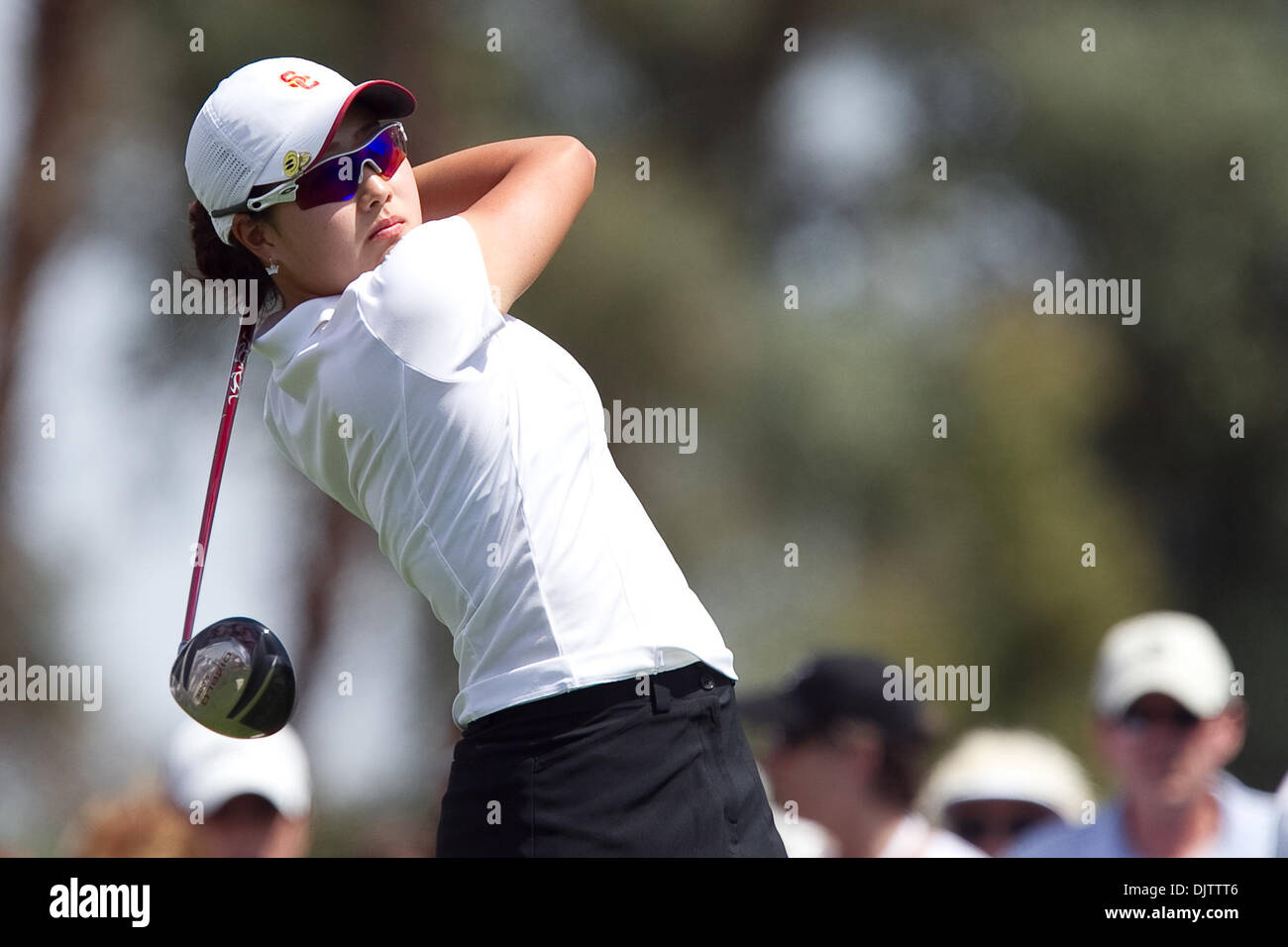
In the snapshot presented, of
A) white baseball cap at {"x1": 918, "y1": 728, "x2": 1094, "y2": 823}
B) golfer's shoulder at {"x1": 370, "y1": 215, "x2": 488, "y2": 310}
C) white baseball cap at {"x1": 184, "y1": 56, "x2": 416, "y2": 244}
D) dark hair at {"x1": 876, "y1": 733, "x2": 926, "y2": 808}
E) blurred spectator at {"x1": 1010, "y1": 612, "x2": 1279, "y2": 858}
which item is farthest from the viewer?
white baseball cap at {"x1": 918, "y1": 728, "x2": 1094, "y2": 823}

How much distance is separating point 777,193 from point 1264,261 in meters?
2.58

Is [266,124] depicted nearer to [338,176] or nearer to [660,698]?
[338,176]

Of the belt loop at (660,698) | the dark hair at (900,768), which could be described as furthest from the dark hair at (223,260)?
the dark hair at (900,768)

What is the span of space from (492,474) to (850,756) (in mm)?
1568

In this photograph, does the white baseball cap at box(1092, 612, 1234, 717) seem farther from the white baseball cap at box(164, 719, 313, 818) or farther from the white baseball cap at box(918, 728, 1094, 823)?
the white baseball cap at box(164, 719, 313, 818)

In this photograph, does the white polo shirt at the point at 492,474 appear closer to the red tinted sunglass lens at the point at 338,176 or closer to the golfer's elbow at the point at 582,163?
the red tinted sunglass lens at the point at 338,176

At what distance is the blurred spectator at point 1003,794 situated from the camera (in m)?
3.96

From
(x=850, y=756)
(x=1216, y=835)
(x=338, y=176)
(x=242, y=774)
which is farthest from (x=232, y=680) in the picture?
(x=1216, y=835)

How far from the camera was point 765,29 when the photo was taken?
9.07 m

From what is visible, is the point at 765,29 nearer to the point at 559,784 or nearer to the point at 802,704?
the point at 802,704

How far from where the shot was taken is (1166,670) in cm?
389

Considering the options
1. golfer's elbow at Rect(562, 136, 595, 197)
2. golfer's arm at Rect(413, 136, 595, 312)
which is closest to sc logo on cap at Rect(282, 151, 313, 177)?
golfer's arm at Rect(413, 136, 595, 312)

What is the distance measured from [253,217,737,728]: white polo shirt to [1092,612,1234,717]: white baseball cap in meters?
1.75

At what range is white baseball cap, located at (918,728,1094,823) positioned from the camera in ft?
13.1
